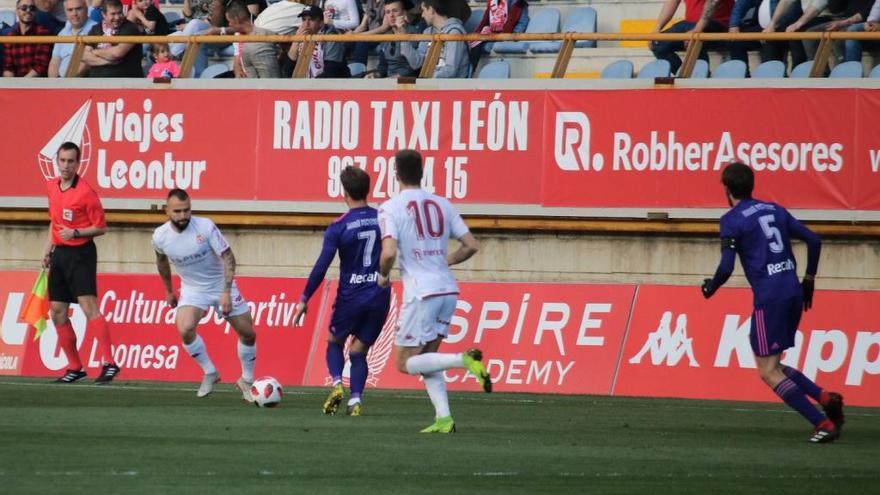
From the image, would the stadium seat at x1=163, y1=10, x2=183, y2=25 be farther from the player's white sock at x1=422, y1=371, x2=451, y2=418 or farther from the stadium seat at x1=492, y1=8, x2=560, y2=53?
the player's white sock at x1=422, y1=371, x2=451, y2=418

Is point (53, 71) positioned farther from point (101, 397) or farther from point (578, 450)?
point (578, 450)

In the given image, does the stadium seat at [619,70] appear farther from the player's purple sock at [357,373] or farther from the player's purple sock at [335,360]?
the player's purple sock at [357,373]

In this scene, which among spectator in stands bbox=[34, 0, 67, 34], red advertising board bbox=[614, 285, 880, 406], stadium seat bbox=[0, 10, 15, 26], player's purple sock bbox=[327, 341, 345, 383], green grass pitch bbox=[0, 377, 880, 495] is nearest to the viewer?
green grass pitch bbox=[0, 377, 880, 495]

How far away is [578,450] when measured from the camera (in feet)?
35.7

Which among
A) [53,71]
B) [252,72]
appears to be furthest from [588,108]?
[53,71]

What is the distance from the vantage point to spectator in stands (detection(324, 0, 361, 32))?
2158 cm

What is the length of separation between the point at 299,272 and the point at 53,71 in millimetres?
4409

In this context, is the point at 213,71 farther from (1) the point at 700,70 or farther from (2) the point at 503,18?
(1) the point at 700,70

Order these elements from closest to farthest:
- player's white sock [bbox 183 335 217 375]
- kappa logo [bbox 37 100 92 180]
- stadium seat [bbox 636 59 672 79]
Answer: player's white sock [bbox 183 335 217 375] → stadium seat [bbox 636 59 672 79] → kappa logo [bbox 37 100 92 180]

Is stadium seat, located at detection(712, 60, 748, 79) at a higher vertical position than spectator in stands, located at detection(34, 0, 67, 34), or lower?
lower

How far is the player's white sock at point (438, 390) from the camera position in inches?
461

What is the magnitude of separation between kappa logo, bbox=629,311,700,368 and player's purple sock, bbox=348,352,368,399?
15.7 feet

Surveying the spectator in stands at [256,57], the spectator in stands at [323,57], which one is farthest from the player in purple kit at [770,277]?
the spectator in stands at [256,57]

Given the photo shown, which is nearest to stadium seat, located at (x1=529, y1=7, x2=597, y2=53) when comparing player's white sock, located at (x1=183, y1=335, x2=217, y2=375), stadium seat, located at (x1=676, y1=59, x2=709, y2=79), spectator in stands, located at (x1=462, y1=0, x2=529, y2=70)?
spectator in stands, located at (x1=462, y1=0, x2=529, y2=70)
